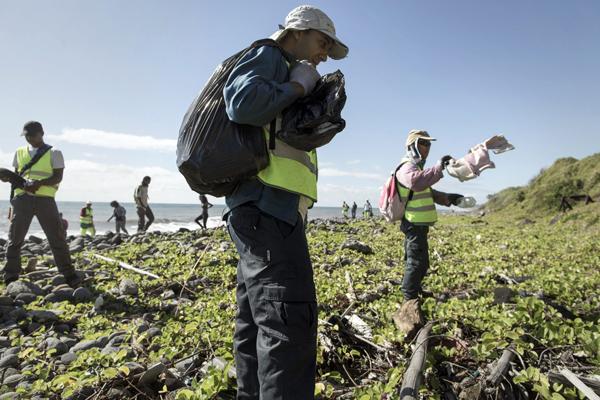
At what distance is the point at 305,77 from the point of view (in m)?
2.11

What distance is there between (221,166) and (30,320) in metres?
5.05

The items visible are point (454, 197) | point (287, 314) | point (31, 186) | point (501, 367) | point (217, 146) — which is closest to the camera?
point (287, 314)

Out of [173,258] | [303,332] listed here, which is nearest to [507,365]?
[303,332]

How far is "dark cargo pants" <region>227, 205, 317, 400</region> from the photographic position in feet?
6.21

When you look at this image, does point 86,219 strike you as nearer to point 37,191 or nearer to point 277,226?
point 37,191

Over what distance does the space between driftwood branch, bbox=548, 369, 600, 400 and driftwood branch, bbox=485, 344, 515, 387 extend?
0.28 meters

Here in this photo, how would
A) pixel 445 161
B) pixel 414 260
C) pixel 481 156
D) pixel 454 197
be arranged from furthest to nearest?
pixel 454 197, pixel 414 260, pixel 445 161, pixel 481 156

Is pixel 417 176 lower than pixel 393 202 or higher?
higher

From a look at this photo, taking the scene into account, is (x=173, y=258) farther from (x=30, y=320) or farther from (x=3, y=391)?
(x=3, y=391)

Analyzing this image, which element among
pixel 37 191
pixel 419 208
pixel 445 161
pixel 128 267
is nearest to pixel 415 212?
pixel 419 208

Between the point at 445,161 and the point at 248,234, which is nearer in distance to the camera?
the point at 248,234

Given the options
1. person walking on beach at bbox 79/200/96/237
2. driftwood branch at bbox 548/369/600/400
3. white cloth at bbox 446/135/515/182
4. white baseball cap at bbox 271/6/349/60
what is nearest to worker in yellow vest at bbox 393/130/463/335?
white cloth at bbox 446/135/515/182

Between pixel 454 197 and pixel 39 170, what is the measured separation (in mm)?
6828

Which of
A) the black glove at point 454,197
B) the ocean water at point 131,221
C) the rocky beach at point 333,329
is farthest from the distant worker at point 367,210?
the black glove at point 454,197
